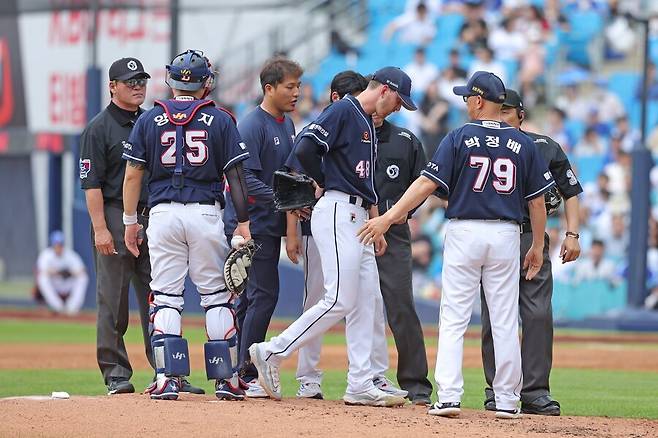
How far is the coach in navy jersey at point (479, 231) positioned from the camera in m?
7.83

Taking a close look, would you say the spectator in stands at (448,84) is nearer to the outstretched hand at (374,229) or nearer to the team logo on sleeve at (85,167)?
the team logo on sleeve at (85,167)

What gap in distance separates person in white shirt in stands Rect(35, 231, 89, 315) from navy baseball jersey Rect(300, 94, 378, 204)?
46.5 feet

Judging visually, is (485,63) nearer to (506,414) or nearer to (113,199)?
(113,199)

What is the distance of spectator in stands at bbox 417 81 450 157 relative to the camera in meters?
21.2

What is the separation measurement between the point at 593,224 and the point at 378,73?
12441 mm

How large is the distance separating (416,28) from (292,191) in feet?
55.8

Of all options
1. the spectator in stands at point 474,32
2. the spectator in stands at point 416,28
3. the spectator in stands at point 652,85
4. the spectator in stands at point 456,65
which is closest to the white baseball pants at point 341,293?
A: the spectator in stands at point 456,65

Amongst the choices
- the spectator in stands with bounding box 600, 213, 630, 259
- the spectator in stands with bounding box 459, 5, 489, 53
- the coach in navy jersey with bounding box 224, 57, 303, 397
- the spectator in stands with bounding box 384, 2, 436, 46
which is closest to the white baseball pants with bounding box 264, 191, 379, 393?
the coach in navy jersey with bounding box 224, 57, 303, 397

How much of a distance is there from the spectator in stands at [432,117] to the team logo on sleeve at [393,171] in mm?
11819

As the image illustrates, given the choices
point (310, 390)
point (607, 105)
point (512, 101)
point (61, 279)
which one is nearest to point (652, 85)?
point (607, 105)

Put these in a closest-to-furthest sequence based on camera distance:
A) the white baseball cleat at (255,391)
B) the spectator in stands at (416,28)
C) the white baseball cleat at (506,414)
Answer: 1. the white baseball cleat at (506,414)
2. the white baseball cleat at (255,391)
3. the spectator in stands at (416,28)

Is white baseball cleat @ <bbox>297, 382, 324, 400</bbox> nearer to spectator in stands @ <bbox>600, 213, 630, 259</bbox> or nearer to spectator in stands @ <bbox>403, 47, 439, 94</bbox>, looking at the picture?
spectator in stands @ <bbox>600, 213, 630, 259</bbox>

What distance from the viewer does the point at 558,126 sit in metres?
21.8

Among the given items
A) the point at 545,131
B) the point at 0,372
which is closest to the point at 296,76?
the point at 0,372
